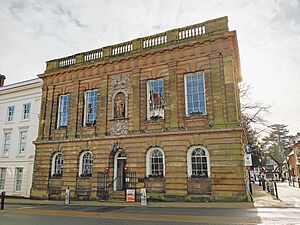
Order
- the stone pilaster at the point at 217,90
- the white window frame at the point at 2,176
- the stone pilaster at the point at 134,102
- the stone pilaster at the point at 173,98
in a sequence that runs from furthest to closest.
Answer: the white window frame at the point at 2,176, the stone pilaster at the point at 134,102, the stone pilaster at the point at 173,98, the stone pilaster at the point at 217,90

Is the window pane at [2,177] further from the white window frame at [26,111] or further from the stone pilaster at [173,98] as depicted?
the stone pilaster at [173,98]

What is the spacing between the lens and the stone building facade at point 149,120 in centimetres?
1498

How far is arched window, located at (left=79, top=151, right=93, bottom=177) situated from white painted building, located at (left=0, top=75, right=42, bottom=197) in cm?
627

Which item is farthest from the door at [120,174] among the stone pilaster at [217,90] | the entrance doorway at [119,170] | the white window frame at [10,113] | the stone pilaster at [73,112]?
the white window frame at [10,113]

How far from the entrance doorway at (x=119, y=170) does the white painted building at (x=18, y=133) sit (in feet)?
29.5

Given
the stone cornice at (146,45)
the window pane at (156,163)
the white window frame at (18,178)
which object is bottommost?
the white window frame at (18,178)

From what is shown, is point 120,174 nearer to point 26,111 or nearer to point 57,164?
point 57,164

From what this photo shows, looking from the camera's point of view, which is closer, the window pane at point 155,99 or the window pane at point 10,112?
the window pane at point 155,99

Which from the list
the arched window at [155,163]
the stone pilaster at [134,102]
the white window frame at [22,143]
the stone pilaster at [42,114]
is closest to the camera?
the arched window at [155,163]

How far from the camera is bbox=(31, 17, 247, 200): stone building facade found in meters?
15.0

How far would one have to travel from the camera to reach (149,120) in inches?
679

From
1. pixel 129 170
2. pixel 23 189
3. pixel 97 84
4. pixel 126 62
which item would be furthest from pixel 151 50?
pixel 23 189

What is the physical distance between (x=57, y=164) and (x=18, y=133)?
22.5ft

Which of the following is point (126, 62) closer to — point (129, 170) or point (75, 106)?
point (75, 106)
